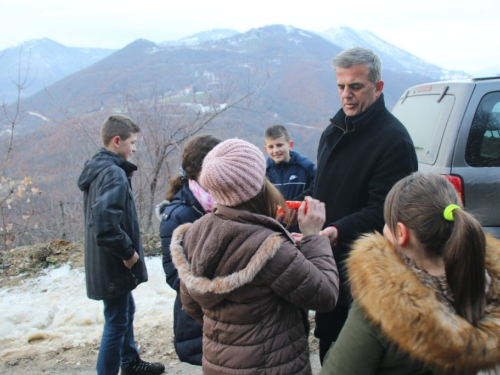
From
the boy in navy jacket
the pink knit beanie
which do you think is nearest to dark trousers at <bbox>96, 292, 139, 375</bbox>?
the pink knit beanie

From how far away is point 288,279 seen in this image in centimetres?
172

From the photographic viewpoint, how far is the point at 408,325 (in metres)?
1.31

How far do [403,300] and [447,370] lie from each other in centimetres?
26

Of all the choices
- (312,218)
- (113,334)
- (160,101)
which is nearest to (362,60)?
(312,218)

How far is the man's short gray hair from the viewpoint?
2.45 metres

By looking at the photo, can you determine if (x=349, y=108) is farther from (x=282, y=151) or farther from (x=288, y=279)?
(x=282, y=151)

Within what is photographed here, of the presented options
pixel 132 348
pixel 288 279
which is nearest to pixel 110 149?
pixel 132 348

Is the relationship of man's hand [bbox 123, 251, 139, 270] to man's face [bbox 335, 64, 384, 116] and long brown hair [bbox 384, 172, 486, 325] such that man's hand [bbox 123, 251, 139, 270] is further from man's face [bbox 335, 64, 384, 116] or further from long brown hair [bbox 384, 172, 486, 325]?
long brown hair [bbox 384, 172, 486, 325]

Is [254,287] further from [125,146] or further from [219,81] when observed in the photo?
[219,81]

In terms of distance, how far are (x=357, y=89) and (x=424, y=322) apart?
1.53m

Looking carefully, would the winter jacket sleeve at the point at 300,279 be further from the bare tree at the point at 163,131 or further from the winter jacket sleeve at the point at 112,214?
the bare tree at the point at 163,131

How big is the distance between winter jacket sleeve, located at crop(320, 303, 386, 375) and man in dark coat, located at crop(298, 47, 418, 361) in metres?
0.83

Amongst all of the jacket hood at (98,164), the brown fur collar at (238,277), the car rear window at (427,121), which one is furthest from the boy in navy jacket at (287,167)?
the brown fur collar at (238,277)

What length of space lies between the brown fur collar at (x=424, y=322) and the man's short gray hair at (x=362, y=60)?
4.56ft
